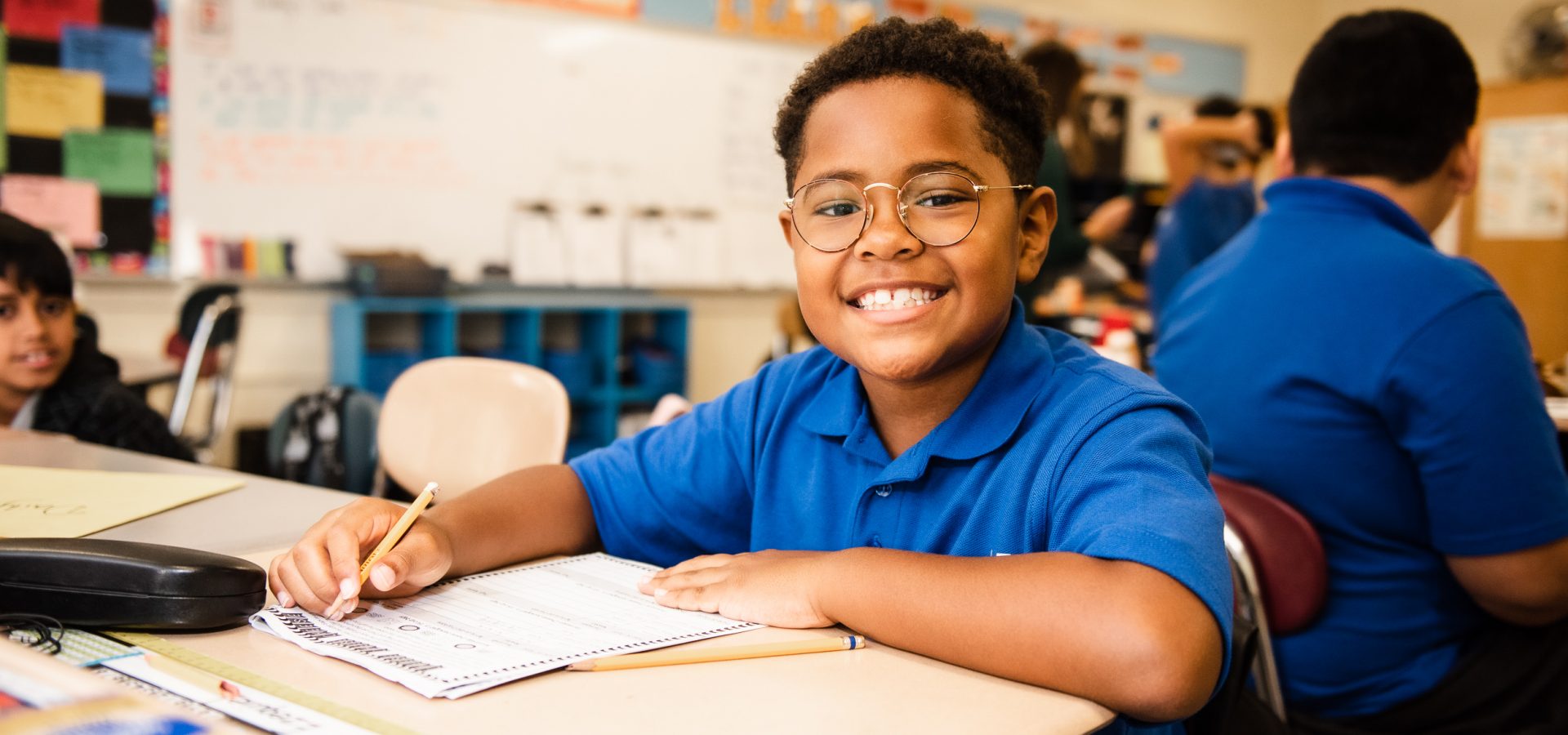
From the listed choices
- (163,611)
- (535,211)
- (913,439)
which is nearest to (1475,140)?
(913,439)

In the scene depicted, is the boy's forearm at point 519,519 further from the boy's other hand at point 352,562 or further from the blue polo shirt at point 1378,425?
the blue polo shirt at point 1378,425

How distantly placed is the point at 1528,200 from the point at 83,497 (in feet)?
20.3

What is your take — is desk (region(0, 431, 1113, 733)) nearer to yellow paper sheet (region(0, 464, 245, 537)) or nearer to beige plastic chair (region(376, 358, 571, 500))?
yellow paper sheet (region(0, 464, 245, 537))

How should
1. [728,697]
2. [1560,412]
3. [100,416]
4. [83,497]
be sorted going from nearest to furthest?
[728,697], [83,497], [1560,412], [100,416]

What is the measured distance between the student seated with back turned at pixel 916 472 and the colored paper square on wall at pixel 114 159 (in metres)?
3.61

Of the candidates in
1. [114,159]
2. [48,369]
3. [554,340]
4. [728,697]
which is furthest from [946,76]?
[554,340]

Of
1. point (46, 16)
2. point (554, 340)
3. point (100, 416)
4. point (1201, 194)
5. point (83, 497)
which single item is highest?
point (46, 16)

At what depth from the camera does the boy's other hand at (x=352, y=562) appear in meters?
0.87

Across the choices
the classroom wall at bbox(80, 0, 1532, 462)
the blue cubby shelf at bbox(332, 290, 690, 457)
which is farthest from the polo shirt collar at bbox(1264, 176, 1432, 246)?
the blue cubby shelf at bbox(332, 290, 690, 457)

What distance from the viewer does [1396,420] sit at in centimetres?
134

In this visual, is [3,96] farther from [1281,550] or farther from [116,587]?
[1281,550]

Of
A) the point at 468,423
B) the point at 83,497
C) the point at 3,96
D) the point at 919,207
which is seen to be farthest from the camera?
the point at 3,96

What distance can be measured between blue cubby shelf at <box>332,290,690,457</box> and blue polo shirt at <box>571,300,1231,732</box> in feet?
11.1

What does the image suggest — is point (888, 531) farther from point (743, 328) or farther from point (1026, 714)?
point (743, 328)
